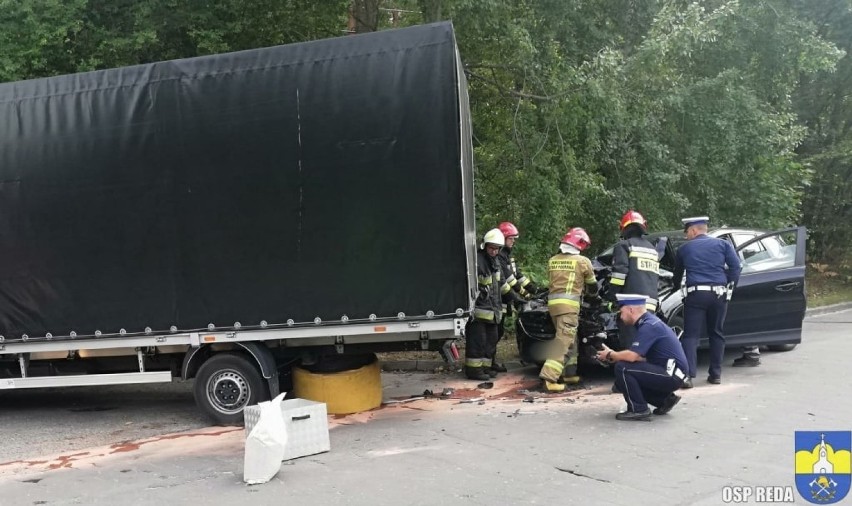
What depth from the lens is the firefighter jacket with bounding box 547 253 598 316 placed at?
7629 mm

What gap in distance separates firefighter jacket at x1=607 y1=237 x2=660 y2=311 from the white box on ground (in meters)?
3.41

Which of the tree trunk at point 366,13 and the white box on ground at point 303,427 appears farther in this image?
the tree trunk at point 366,13

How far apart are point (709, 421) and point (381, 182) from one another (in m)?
3.43

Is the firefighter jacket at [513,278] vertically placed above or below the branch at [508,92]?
below

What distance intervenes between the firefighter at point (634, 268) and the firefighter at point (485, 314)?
4.45 feet

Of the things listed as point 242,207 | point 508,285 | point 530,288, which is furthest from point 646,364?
point 242,207

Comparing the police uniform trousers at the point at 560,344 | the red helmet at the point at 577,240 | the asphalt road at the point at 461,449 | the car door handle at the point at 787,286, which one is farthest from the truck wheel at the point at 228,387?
the car door handle at the point at 787,286

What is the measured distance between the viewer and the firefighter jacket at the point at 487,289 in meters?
8.16

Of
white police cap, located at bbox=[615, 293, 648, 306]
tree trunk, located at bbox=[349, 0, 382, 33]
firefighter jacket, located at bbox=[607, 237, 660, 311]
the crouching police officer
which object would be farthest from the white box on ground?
tree trunk, located at bbox=[349, 0, 382, 33]

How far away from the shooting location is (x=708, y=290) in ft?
24.6

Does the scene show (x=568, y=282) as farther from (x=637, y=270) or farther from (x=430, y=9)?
(x=430, y=9)

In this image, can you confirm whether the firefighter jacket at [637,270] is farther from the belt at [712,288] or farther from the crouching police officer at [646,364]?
the crouching police officer at [646,364]

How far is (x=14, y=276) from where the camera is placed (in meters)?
6.70

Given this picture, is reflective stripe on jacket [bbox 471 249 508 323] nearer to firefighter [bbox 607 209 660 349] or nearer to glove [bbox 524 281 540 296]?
glove [bbox 524 281 540 296]
